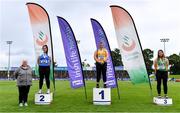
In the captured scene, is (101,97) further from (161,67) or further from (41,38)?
(41,38)

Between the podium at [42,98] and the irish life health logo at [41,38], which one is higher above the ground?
the irish life health logo at [41,38]

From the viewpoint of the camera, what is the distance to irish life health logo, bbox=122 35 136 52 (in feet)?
52.7

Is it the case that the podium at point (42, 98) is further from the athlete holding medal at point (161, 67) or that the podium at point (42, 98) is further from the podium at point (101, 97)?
the athlete holding medal at point (161, 67)

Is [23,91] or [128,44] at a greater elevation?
[128,44]

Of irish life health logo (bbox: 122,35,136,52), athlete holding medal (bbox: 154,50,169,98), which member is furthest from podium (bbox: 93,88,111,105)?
irish life health logo (bbox: 122,35,136,52)

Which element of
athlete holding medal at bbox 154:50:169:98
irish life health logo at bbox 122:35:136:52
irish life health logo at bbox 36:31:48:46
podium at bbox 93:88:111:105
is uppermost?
irish life health logo at bbox 36:31:48:46

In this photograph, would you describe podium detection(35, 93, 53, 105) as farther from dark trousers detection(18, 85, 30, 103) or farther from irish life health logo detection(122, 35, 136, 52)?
irish life health logo detection(122, 35, 136, 52)

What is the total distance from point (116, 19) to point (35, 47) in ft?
11.8

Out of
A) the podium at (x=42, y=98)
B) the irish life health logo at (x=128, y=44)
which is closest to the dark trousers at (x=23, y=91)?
the podium at (x=42, y=98)

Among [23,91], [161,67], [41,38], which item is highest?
[41,38]

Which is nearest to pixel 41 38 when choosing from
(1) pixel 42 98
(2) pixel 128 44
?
(1) pixel 42 98

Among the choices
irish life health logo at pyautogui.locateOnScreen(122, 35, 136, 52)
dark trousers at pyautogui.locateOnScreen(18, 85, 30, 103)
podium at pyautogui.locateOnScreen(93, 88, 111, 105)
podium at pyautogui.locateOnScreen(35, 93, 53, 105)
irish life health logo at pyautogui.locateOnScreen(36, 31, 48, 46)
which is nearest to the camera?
dark trousers at pyautogui.locateOnScreen(18, 85, 30, 103)

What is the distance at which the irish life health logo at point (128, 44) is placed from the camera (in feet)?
52.7

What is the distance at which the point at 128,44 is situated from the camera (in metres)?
16.2
